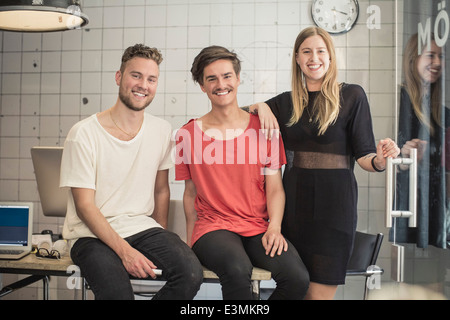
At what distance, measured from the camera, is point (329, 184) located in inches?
66.1

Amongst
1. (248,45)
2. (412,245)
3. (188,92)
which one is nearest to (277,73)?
(248,45)

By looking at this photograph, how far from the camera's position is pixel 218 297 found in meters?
1.73

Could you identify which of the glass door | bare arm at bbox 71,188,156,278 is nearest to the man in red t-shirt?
bare arm at bbox 71,188,156,278

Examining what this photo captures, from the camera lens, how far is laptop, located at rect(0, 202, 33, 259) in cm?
174

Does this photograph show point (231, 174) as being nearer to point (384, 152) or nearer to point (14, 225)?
point (384, 152)

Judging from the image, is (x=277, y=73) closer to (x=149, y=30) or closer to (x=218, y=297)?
(x=149, y=30)

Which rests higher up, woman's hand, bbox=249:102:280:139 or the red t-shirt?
woman's hand, bbox=249:102:280:139

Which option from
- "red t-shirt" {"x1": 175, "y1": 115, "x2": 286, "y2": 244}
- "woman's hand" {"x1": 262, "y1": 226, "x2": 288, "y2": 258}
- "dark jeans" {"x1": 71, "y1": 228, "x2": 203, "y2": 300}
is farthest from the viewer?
"red t-shirt" {"x1": 175, "y1": 115, "x2": 286, "y2": 244}

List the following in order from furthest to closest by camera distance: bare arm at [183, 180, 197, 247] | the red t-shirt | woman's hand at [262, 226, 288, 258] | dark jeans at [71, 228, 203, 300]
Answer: bare arm at [183, 180, 197, 247], the red t-shirt, woman's hand at [262, 226, 288, 258], dark jeans at [71, 228, 203, 300]

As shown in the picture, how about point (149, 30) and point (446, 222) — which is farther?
Answer: point (149, 30)

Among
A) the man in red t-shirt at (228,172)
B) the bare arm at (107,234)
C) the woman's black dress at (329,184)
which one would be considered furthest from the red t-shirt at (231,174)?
the bare arm at (107,234)

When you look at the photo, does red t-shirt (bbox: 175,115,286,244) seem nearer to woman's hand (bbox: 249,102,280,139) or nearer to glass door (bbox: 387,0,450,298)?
woman's hand (bbox: 249,102,280,139)

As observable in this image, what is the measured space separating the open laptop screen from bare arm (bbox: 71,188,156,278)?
0.26 m
